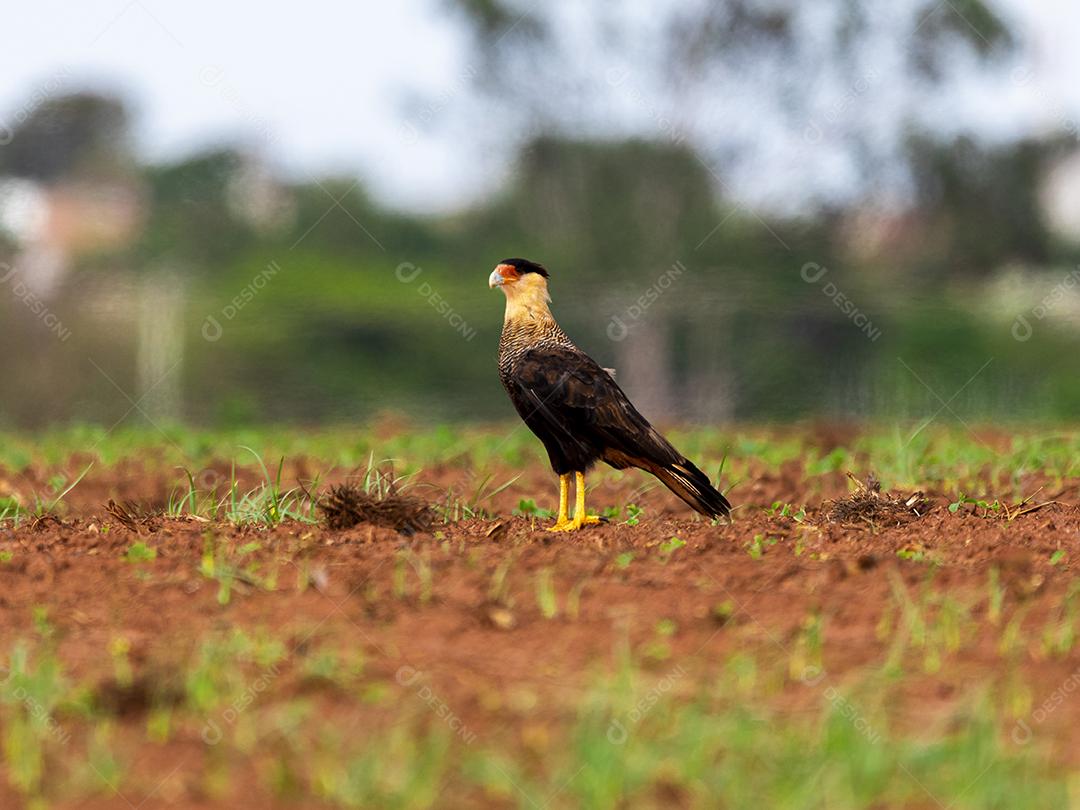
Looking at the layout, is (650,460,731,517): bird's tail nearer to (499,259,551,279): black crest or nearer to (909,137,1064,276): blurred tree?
(499,259,551,279): black crest

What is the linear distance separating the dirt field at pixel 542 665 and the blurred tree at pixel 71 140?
16.8 m

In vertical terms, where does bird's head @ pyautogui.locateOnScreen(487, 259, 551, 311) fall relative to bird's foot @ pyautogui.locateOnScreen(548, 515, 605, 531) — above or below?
above

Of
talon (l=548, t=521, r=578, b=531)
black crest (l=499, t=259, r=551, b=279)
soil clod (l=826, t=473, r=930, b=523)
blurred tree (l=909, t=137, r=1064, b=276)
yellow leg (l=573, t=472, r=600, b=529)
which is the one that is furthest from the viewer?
blurred tree (l=909, t=137, r=1064, b=276)

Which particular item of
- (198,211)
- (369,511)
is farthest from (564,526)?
(198,211)

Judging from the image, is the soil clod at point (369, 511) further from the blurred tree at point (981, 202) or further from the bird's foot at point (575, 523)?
A: the blurred tree at point (981, 202)

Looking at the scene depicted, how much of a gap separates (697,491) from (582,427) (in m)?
0.57

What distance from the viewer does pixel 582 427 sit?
618cm

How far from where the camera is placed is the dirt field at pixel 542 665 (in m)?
3.02

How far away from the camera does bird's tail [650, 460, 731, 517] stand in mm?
6020

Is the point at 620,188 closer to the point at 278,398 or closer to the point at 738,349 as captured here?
the point at 738,349

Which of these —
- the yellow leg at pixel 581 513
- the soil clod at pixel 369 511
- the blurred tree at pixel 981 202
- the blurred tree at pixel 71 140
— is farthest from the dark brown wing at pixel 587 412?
the blurred tree at pixel 71 140

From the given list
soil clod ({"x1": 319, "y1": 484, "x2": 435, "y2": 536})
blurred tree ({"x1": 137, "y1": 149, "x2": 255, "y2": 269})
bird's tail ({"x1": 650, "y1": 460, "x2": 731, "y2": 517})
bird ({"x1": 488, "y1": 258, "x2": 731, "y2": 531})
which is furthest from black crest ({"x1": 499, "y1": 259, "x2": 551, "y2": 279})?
blurred tree ({"x1": 137, "y1": 149, "x2": 255, "y2": 269})

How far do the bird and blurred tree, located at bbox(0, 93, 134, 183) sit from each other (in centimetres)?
1623

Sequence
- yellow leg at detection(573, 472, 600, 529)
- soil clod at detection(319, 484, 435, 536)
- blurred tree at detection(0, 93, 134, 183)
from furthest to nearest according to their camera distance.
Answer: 1. blurred tree at detection(0, 93, 134, 183)
2. yellow leg at detection(573, 472, 600, 529)
3. soil clod at detection(319, 484, 435, 536)
